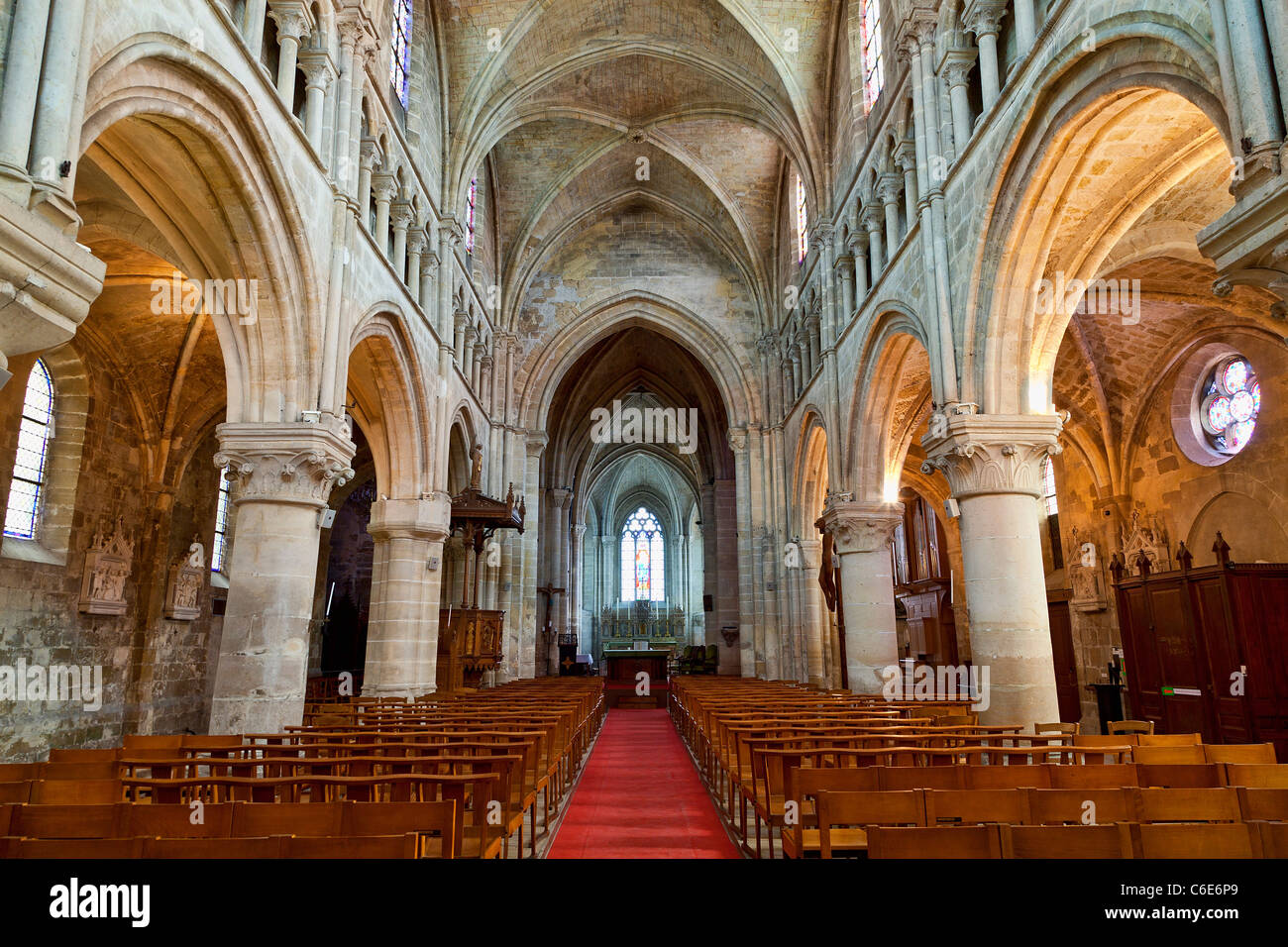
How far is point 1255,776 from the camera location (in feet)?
14.9

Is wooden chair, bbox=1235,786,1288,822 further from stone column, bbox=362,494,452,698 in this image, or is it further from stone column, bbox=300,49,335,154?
stone column, bbox=362,494,452,698

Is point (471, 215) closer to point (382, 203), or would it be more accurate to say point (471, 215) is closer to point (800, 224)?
point (382, 203)

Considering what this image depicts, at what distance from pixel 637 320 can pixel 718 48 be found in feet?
27.2

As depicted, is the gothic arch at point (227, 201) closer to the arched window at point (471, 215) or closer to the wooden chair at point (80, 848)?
the wooden chair at point (80, 848)

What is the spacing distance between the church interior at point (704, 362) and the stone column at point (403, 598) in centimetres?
8

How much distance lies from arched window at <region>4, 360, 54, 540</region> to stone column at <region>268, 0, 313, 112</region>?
6.25 meters

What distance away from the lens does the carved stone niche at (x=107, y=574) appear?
12742mm

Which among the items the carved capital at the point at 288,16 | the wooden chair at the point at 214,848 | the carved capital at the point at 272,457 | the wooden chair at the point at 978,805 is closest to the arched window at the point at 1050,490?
the carved capital at the point at 272,457

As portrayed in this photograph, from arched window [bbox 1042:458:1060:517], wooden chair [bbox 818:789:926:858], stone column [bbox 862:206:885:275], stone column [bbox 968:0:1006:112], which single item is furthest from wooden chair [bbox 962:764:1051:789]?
arched window [bbox 1042:458:1060:517]

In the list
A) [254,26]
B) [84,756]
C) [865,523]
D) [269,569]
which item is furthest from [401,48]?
[84,756]

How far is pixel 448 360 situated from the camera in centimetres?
1599

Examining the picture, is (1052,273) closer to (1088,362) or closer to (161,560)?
(1088,362)

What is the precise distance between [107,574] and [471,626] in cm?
620
